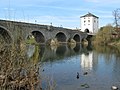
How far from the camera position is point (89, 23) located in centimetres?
10962

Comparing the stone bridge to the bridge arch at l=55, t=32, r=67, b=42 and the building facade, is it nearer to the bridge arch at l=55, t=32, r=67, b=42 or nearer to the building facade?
the bridge arch at l=55, t=32, r=67, b=42

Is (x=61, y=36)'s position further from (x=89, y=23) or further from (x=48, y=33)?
(x=89, y=23)

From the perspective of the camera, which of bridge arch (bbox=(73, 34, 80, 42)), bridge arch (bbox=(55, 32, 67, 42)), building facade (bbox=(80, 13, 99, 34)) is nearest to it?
bridge arch (bbox=(55, 32, 67, 42))

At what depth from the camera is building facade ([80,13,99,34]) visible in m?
109

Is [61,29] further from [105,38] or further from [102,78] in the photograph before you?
[102,78]

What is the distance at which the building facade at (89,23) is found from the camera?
10912 centimetres

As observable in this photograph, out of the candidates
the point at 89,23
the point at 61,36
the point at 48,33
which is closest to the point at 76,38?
the point at 61,36

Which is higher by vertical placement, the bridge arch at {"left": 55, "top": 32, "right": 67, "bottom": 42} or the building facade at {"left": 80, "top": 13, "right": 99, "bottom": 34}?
the building facade at {"left": 80, "top": 13, "right": 99, "bottom": 34}

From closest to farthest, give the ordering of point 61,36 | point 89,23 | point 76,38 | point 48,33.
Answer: point 48,33 < point 61,36 < point 76,38 < point 89,23

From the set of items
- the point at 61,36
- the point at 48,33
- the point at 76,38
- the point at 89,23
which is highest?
the point at 89,23

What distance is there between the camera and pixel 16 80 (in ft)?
31.7

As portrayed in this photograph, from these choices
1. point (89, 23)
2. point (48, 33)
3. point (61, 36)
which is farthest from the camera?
point (89, 23)

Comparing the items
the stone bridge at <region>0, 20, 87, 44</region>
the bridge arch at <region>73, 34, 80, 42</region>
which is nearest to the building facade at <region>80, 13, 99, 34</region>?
the stone bridge at <region>0, 20, 87, 44</region>

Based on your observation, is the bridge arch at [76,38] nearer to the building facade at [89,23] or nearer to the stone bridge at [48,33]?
the stone bridge at [48,33]
